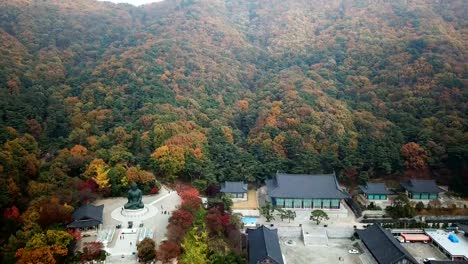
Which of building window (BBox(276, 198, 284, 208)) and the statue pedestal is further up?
the statue pedestal

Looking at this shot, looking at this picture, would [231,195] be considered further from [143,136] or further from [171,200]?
[143,136]

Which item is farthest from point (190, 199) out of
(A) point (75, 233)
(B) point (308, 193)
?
(B) point (308, 193)

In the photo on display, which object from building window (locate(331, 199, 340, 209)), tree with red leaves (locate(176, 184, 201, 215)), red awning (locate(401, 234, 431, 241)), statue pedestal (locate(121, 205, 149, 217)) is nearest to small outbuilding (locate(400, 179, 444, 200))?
red awning (locate(401, 234, 431, 241))

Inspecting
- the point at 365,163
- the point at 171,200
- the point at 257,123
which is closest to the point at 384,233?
the point at 365,163

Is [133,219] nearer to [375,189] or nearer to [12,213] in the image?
[12,213]

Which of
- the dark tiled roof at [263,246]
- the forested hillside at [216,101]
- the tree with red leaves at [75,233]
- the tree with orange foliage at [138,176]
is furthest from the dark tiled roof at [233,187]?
the tree with red leaves at [75,233]

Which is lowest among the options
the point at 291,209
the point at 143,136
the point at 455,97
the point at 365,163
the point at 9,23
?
the point at 291,209

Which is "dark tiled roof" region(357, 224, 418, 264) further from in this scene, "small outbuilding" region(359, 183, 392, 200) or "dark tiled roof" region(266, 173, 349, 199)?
"small outbuilding" region(359, 183, 392, 200)
